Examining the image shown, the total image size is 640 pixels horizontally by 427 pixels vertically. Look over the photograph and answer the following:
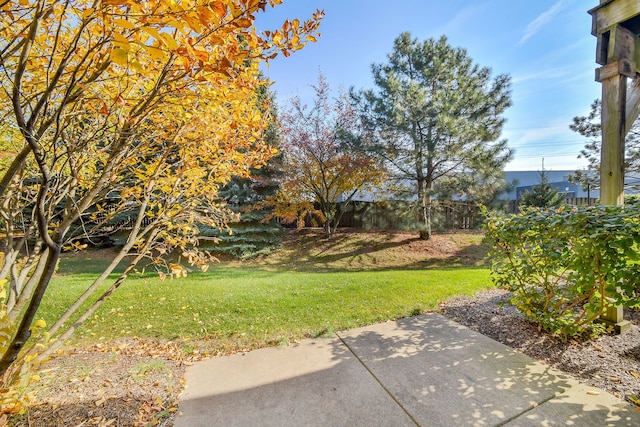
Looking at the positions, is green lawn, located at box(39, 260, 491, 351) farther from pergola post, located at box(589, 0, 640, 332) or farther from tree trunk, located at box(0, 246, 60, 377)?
pergola post, located at box(589, 0, 640, 332)

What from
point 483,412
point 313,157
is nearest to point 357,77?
point 313,157

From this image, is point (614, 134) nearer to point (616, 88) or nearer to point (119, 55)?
point (616, 88)

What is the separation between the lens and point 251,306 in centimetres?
395

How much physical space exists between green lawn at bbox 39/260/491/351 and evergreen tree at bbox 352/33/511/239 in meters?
4.71

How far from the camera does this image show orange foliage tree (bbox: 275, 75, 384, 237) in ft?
31.7

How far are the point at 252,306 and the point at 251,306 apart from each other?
2cm

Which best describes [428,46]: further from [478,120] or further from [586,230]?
[586,230]

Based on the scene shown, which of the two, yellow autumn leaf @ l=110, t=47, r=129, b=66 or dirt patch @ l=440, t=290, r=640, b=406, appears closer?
yellow autumn leaf @ l=110, t=47, r=129, b=66

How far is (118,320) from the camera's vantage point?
11.6 ft

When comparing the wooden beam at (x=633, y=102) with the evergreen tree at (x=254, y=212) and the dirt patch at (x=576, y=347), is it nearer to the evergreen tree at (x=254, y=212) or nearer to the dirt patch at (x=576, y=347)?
the dirt patch at (x=576, y=347)

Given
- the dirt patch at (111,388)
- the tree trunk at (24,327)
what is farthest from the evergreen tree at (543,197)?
the tree trunk at (24,327)

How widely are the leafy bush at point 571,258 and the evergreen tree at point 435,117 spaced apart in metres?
6.46

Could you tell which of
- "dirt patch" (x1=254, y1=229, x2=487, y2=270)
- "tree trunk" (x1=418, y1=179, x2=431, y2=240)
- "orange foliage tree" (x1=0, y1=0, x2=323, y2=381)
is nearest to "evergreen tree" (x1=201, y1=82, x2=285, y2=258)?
"dirt patch" (x1=254, y1=229, x2=487, y2=270)

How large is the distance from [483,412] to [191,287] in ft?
16.4
